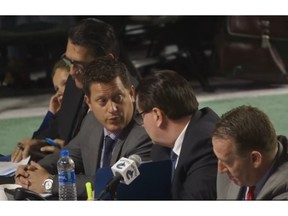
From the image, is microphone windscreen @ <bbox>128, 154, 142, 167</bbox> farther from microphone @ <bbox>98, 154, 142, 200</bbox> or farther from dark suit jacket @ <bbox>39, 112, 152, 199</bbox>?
dark suit jacket @ <bbox>39, 112, 152, 199</bbox>

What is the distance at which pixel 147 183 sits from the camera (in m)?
3.65

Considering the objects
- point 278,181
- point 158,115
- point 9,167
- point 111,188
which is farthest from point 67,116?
point 278,181

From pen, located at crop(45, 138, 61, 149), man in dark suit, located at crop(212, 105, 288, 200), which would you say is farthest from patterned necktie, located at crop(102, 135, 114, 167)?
man in dark suit, located at crop(212, 105, 288, 200)

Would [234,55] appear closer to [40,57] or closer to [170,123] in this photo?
[170,123]

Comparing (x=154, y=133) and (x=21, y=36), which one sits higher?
(x=21, y=36)

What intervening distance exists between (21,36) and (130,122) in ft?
2.32

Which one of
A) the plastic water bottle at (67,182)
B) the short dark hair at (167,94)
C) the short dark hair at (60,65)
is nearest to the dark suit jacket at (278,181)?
the short dark hair at (167,94)

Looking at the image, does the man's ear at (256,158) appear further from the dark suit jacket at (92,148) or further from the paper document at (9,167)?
the paper document at (9,167)

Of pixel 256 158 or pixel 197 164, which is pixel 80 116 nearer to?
pixel 197 164

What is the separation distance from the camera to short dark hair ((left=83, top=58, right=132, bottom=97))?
377 centimetres

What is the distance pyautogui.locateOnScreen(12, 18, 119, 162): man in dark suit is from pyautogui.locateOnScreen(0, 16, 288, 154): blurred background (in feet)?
0.13

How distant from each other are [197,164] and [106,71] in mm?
637
